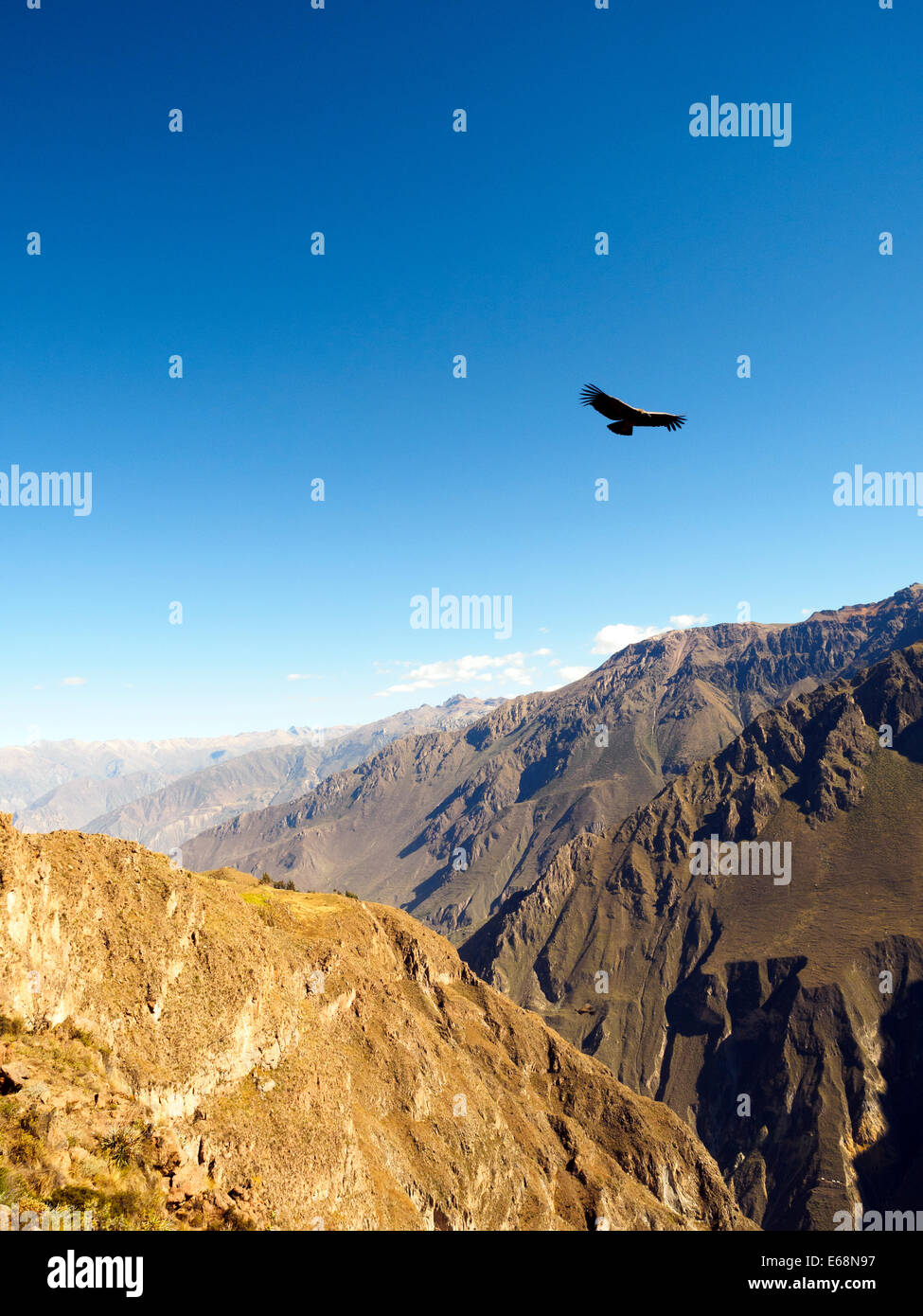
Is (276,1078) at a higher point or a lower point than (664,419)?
lower

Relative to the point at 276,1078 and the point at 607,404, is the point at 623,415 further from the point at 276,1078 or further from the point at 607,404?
the point at 276,1078

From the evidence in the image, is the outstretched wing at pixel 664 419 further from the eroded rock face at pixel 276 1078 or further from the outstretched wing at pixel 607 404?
the eroded rock face at pixel 276 1078

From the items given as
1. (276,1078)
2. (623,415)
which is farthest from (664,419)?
(276,1078)

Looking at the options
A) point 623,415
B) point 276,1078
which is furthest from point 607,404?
point 276,1078

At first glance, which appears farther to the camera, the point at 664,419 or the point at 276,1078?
the point at 276,1078

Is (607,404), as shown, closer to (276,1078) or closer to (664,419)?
(664,419)

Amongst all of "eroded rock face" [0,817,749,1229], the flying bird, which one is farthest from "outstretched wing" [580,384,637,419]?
"eroded rock face" [0,817,749,1229]
